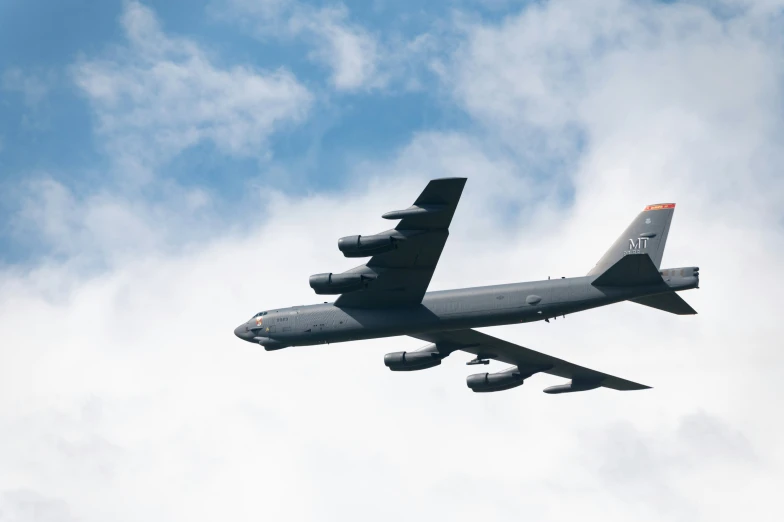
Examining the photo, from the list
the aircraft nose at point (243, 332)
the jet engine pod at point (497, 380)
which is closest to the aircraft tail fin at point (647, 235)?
the jet engine pod at point (497, 380)

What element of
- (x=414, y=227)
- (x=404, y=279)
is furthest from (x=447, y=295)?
(x=414, y=227)

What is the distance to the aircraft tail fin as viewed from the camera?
163 feet

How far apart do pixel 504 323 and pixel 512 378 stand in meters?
8.68

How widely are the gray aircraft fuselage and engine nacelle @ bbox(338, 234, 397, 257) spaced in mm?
5352

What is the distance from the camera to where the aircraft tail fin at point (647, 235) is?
163ft

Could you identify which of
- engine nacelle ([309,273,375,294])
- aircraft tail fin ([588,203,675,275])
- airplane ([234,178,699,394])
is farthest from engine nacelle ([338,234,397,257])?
aircraft tail fin ([588,203,675,275])

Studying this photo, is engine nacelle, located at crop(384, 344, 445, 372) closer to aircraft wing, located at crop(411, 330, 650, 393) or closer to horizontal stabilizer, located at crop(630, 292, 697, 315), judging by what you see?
aircraft wing, located at crop(411, 330, 650, 393)

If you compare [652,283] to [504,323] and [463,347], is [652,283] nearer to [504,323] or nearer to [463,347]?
[504,323]

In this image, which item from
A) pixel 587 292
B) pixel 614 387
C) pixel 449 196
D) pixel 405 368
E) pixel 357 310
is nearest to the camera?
pixel 449 196

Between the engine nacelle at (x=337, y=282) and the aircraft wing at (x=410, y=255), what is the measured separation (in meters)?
0.10

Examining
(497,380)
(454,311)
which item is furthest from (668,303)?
(497,380)

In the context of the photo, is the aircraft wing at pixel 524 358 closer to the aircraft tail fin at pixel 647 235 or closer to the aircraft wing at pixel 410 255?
the aircraft wing at pixel 410 255

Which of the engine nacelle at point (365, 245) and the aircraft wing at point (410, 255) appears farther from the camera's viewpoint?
the engine nacelle at point (365, 245)

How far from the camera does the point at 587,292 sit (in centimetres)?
4872
